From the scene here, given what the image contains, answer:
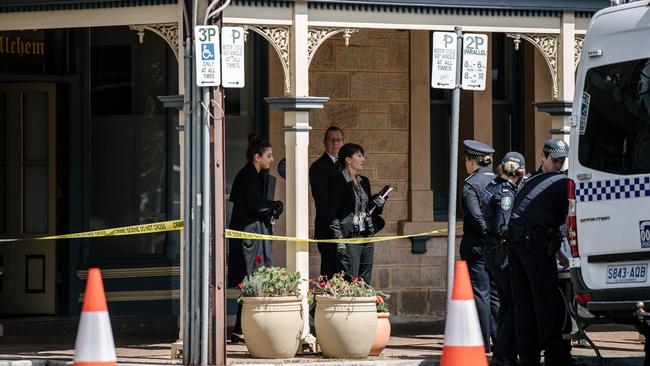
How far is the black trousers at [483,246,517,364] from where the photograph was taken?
Result: 41.3 feet

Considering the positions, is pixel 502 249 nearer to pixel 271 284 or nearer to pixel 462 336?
pixel 271 284

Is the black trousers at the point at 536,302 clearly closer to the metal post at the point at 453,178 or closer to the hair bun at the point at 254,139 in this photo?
the metal post at the point at 453,178

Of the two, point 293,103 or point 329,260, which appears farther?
point 329,260

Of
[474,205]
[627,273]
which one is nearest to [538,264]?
[627,273]

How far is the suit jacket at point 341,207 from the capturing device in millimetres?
14523

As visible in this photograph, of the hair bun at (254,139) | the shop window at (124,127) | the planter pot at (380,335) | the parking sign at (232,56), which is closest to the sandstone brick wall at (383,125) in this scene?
the shop window at (124,127)

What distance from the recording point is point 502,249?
1245 cm

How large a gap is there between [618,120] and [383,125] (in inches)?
228

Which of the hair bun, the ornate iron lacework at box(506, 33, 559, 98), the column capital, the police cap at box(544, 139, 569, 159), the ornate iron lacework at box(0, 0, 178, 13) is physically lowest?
the police cap at box(544, 139, 569, 159)

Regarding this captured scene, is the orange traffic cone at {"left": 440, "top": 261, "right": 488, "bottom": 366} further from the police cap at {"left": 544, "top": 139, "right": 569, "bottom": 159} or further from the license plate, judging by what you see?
the police cap at {"left": 544, "top": 139, "right": 569, "bottom": 159}

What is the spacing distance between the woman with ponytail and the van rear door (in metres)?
3.82

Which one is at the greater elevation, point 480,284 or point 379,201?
point 379,201

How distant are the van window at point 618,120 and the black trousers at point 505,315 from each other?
4.13 feet

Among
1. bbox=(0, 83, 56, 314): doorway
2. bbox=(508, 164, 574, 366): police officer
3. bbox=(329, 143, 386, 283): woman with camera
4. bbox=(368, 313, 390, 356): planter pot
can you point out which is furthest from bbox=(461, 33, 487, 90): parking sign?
bbox=(0, 83, 56, 314): doorway
